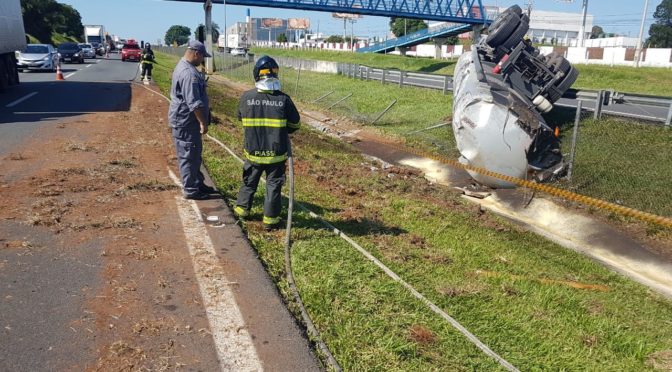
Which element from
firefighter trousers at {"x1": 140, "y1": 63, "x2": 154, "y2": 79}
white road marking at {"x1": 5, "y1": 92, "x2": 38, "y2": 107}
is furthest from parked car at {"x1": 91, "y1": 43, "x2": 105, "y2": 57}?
white road marking at {"x1": 5, "y1": 92, "x2": 38, "y2": 107}

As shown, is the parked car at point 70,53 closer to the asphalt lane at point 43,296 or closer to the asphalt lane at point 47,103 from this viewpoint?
the asphalt lane at point 47,103

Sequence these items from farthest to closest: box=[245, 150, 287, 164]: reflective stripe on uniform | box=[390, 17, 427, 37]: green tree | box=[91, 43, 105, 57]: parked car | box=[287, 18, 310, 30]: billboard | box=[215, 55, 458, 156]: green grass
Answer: box=[287, 18, 310, 30]: billboard → box=[390, 17, 427, 37]: green tree → box=[91, 43, 105, 57]: parked car → box=[215, 55, 458, 156]: green grass → box=[245, 150, 287, 164]: reflective stripe on uniform

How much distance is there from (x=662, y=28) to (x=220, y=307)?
87.1 meters

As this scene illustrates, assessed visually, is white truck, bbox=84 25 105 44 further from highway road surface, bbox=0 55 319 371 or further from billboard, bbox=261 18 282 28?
billboard, bbox=261 18 282 28

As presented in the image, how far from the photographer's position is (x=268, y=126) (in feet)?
16.4

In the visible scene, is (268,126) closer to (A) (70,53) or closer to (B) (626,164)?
(B) (626,164)

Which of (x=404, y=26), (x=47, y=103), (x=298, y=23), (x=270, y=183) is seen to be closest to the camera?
(x=270, y=183)

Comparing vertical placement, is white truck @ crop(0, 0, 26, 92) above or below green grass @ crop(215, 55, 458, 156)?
above

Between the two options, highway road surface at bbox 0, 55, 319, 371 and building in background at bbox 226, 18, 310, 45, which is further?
building in background at bbox 226, 18, 310, 45

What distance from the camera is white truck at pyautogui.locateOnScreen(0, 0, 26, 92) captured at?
16203 millimetres

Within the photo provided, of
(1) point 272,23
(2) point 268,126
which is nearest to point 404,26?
(2) point 268,126

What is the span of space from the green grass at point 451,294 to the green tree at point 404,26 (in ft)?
273

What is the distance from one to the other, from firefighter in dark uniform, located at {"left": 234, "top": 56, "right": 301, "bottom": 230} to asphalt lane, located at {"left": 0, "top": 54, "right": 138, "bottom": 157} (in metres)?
5.36

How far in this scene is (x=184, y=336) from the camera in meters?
3.25
